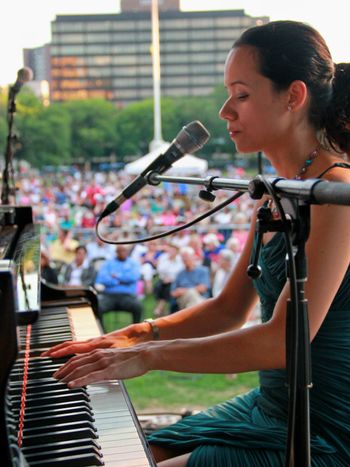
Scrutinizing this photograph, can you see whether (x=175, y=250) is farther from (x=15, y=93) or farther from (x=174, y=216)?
(x=15, y=93)

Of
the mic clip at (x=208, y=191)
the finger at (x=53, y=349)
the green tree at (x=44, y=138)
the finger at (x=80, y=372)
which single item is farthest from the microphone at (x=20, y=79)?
the green tree at (x=44, y=138)

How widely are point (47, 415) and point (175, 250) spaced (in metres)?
8.64

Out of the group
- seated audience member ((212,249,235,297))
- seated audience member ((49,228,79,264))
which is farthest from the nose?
seated audience member ((49,228,79,264))

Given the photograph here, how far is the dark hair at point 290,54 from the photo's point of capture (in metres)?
1.74

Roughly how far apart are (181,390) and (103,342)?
14.2ft

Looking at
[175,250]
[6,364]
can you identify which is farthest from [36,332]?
[175,250]

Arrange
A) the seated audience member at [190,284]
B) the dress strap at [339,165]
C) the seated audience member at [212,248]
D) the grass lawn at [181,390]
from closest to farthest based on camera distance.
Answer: the dress strap at [339,165]
the grass lawn at [181,390]
the seated audience member at [190,284]
the seated audience member at [212,248]

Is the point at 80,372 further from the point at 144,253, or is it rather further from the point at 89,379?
the point at 144,253

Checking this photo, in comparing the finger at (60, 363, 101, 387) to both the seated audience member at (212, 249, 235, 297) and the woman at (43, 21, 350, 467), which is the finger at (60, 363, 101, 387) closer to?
the woman at (43, 21, 350, 467)

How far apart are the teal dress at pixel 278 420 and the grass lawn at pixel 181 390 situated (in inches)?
140

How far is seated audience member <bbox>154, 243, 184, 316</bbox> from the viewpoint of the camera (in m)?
8.98

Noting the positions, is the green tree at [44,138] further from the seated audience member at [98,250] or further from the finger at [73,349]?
the finger at [73,349]

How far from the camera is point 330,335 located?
173 centimetres

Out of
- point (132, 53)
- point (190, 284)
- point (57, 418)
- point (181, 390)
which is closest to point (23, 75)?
point (57, 418)
